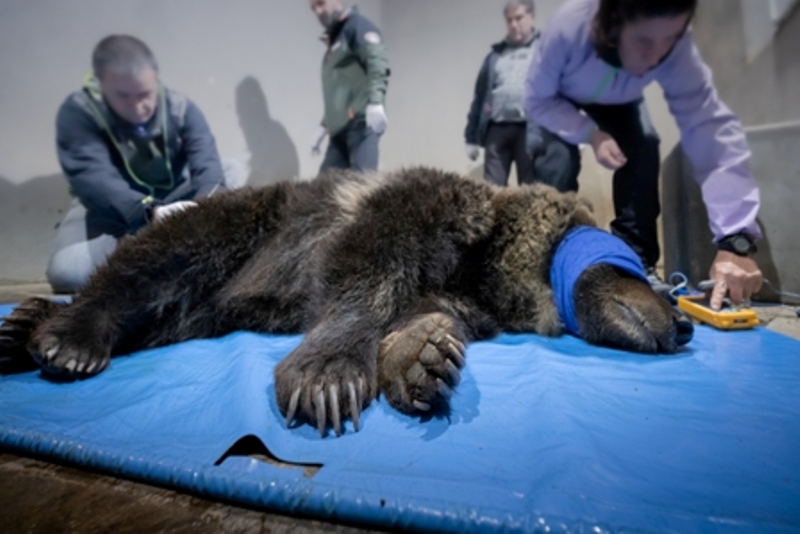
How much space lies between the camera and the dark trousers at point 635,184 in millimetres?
3084

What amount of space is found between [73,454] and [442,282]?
1.29 metres

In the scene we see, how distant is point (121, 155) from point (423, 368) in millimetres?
3140

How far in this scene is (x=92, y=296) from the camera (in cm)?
170

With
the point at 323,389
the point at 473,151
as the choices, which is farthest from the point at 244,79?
the point at 323,389

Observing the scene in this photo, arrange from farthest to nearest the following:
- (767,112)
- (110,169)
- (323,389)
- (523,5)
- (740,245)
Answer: (523,5), (110,169), (767,112), (740,245), (323,389)

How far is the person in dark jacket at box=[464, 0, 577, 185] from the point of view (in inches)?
130

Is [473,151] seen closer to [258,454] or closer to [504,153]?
[504,153]

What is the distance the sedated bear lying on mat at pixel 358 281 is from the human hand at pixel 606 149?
1.23m

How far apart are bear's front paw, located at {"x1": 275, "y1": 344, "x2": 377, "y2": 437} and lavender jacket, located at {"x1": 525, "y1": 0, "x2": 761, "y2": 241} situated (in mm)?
2596

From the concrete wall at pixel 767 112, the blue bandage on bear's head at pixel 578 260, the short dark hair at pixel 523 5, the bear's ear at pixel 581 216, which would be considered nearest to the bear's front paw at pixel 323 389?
the blue bandage on bear's head at pixel 578 260

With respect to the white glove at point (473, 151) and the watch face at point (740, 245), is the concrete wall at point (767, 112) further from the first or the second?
the white glove at point (473, 151)

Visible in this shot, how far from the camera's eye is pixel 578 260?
1.77 m

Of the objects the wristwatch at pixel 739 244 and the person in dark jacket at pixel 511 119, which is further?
the person in dark jacket at pixel 511 119

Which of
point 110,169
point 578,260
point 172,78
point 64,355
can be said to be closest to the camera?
point 64,355
